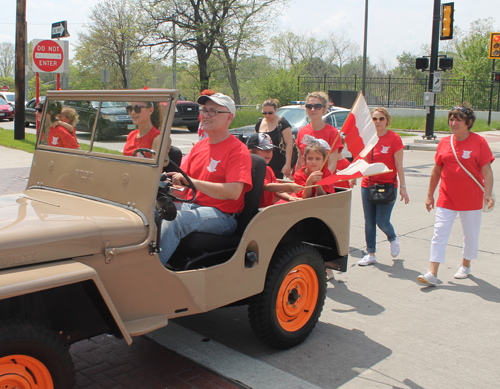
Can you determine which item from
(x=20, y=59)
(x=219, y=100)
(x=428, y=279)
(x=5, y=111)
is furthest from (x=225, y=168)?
(x=5, y=111)

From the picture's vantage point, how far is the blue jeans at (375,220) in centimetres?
566

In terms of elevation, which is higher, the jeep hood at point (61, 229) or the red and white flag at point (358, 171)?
the red and white flag at point (358, 171)

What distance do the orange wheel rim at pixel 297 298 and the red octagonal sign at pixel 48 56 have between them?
369 inches

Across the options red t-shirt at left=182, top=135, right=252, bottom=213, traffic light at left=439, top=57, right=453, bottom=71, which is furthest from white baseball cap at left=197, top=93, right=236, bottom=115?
traffic light at left=439, top=57, right=453, bottom=71

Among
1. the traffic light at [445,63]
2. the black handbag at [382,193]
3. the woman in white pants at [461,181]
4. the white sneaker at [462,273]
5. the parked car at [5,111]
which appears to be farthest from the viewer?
the parked car at [5,111]

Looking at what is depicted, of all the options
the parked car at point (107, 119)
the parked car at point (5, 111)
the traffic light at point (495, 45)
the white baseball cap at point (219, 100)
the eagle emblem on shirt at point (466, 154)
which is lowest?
the eagle emblem on shirt at point (466, 154)

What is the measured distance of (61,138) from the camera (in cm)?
351

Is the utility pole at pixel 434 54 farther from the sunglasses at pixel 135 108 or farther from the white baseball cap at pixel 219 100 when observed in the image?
the sunglasses at pixel 135 108

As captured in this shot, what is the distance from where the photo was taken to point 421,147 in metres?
18.3

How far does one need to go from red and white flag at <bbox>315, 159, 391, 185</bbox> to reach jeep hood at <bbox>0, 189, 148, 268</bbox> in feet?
4.96

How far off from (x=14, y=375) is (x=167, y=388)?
1.07m

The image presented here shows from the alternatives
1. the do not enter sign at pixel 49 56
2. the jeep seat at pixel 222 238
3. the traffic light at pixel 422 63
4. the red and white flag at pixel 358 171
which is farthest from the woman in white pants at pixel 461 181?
the traffic light at pixel 422 63

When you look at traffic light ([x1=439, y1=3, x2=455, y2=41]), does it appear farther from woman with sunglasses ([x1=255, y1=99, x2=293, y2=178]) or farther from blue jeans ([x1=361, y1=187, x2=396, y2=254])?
blue jeans ([x1=361, y1=187, x2=396, y2=254])

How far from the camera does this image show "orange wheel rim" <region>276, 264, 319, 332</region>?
142 inches
